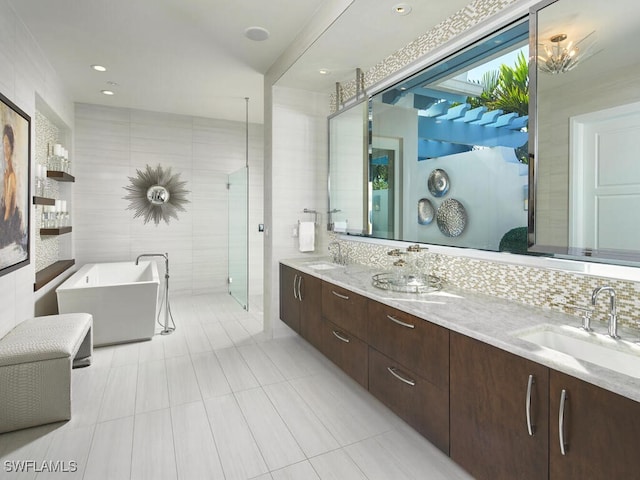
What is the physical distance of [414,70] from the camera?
2691 millimetres

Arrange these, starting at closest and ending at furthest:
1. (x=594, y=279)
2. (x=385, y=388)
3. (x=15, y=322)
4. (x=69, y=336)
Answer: (x=594, y=279), (x=385, y=388), (x=69, y=336), (x=15, y=322)

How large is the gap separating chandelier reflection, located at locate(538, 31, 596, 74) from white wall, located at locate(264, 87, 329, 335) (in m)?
2.32

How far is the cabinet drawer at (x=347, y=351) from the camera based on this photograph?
7.56 ft

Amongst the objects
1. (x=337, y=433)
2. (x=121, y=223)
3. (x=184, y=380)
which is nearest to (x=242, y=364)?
(x=184, y=380)

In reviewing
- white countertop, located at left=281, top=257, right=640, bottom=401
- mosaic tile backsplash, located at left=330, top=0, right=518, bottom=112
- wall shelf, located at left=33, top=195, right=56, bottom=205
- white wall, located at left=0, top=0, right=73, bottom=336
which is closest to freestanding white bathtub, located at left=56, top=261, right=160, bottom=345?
white wall, located at left=0, top=0, right=73, bottom=336

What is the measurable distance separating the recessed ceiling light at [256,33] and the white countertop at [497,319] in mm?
2068

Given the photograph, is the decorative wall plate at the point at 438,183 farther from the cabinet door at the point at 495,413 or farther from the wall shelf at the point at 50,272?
the wall shelf at the point at 50,272

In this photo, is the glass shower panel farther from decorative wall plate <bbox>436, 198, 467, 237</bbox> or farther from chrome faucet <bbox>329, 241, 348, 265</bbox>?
decorative wall plate <bbox>436, 198, 467, 237</bbox>

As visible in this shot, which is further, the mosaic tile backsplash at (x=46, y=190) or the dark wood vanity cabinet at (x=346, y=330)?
the mosaic tile backsplash at (x=46, y=190)

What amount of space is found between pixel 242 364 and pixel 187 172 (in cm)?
349

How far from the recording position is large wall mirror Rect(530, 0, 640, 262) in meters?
1.47

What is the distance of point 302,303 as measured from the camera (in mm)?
3201

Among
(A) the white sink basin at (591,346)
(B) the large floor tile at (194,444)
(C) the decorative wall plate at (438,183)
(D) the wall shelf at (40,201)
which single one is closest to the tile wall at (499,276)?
(A) the white sink basin at (591,346)

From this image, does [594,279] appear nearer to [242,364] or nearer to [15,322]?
[242,364]
